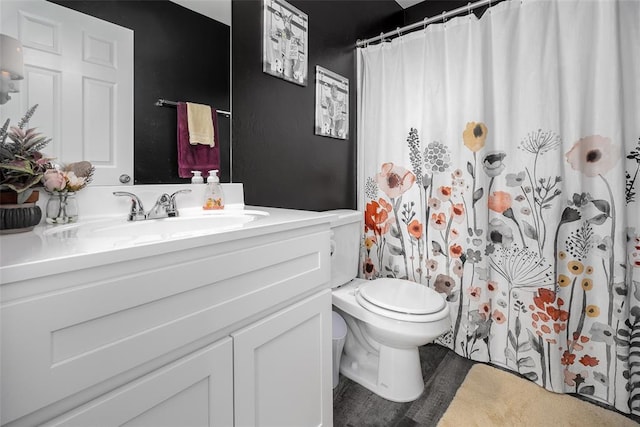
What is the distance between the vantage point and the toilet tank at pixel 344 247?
66.2 inches

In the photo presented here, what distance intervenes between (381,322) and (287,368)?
23.6 inches

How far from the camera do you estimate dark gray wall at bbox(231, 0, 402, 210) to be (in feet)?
4.76

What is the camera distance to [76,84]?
972 millimetres

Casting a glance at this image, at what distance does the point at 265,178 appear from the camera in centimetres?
157

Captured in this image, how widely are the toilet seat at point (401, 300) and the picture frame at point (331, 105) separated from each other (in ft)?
3.10

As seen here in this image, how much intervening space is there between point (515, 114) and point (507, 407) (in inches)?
54.9

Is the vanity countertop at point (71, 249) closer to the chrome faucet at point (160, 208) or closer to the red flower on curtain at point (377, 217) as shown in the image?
the chrome faucet at point (160, 208)

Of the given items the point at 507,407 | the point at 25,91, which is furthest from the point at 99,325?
the point at 507,407

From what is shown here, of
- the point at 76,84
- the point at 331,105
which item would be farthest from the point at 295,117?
the point at 76,84

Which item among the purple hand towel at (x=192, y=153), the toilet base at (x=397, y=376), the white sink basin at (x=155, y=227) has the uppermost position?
the purple hand towel at (x=192, y=153)

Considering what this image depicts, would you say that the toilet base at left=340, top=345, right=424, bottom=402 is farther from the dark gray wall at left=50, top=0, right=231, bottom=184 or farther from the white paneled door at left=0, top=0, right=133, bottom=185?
the white paneled door at left=0, top=0, right=133, bottom=185

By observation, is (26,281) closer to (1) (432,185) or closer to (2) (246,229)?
(2) (246,229)

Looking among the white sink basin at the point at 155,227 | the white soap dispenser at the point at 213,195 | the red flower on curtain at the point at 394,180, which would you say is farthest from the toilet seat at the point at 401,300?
the white soap dispenser at the point at 213,195

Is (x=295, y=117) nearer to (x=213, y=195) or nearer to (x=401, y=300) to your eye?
(x=213, y=195)
